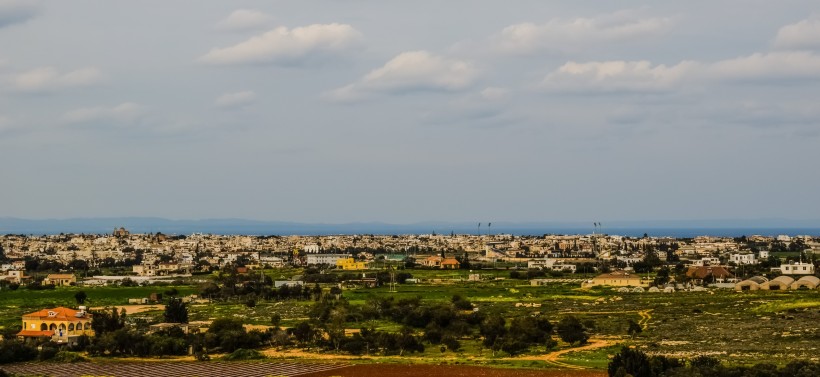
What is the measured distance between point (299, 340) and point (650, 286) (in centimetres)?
5154

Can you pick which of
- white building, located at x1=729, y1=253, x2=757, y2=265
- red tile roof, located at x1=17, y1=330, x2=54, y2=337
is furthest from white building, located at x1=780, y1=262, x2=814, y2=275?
red tile roof, located at x1=17, y1=330, x2=54, y2=337

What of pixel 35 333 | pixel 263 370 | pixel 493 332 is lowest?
pixel 263 370

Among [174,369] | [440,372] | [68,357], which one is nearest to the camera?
[440,372]

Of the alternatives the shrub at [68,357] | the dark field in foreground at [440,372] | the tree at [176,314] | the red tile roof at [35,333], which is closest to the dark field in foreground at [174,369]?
the dark field in foreground at [440,372]

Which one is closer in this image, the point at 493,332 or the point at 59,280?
the point at 493,332

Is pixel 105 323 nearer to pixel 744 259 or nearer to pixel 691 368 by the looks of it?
pixel 691 368

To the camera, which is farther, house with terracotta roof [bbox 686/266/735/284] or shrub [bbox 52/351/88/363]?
house with terracotta roof [bbox 686/266/735/284]

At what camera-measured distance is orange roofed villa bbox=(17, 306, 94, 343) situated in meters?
63.7

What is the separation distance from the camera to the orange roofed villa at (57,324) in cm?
6369

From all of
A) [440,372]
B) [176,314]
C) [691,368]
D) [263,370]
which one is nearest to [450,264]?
[176,314]

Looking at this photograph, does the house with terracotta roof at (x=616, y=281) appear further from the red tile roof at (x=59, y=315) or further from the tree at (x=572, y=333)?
the red tile roof at (x=59, y=315)

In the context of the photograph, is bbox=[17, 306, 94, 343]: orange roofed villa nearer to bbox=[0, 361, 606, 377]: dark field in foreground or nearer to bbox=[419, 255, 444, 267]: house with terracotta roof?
bbox=[0, 361, 606, 377]: dark field in foreground

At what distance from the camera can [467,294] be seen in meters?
94.5

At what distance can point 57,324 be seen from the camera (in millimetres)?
64438
